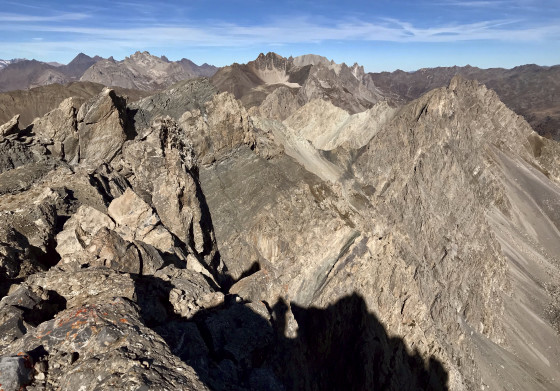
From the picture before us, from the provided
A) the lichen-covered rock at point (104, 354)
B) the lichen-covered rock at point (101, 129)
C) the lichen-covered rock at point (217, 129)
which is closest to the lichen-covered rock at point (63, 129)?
the lichen-covered rock at point (101, 129)

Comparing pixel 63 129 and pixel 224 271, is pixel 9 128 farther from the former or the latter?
pixel 224 271

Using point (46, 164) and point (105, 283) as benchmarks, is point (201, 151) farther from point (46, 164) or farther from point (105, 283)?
point (105, 283)

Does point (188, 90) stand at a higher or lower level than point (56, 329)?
higher

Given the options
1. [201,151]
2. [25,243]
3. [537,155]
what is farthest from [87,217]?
[537,155]

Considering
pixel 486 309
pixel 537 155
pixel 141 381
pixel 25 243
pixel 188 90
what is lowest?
pixel 486 309

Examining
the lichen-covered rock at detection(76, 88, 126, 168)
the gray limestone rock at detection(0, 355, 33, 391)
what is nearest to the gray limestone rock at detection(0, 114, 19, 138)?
the lichen-covered rock at detection(76, 88, 126, 168)

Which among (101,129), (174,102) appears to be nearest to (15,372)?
(101,129)

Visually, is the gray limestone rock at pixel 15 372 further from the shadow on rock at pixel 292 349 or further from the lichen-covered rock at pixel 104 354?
the shadow on rock at pixel 292 349
